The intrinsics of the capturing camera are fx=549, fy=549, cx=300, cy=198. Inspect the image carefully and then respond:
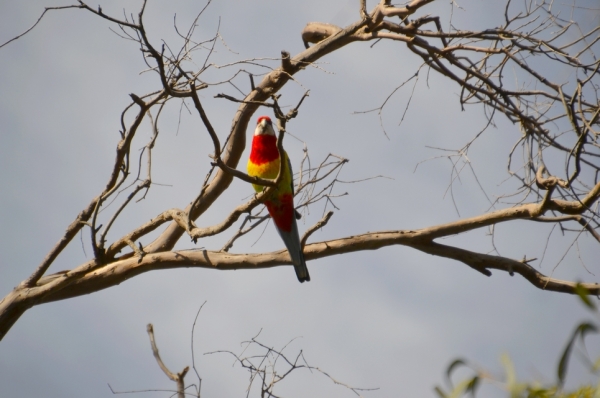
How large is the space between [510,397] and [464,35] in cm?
267

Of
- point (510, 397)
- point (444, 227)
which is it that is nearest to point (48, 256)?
point (444, 227)

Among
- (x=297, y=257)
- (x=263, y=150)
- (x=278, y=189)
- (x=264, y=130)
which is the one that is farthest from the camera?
(x=264, y=130)

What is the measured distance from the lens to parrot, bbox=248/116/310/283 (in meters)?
3.66

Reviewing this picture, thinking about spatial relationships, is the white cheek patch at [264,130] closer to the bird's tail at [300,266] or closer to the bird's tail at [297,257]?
the bird's tail at [297,257]

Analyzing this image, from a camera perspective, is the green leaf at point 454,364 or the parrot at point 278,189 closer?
the green leaf at point 454,364

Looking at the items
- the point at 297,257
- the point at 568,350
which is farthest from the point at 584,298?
the point at 297,257

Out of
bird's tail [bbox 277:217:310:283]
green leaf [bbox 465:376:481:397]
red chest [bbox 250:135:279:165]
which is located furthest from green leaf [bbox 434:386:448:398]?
red chest [bbox 250:135:279:165]

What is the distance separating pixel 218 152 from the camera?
105 inches

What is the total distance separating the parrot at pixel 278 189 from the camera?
3.66 meters

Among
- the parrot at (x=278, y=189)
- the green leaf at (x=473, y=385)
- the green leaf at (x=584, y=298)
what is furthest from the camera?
the parrot at (x=278, y=189)

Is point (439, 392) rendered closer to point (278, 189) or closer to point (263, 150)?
point (278, 189)

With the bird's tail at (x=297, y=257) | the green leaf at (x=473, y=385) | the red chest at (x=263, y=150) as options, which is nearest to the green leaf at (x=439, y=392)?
the green leaf at (x=473, y=385)

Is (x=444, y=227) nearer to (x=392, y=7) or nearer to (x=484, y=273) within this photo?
(x=484, y=273)

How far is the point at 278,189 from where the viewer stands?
3.63m
